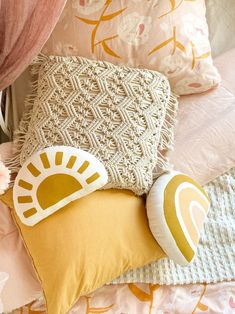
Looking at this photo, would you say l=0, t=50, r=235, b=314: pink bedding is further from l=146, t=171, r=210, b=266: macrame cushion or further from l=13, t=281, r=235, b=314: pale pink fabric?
l=146, t=171, r=210, b=266: macrame cushion

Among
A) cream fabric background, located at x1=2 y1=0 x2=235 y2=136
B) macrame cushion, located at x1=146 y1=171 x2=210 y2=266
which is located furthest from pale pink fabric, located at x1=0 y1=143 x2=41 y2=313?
cream fabric background, located at x1=2 y1=0 x2=235 y2=136

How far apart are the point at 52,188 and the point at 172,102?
47cm

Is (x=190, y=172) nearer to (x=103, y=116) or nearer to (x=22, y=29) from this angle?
(x=103, y=116)

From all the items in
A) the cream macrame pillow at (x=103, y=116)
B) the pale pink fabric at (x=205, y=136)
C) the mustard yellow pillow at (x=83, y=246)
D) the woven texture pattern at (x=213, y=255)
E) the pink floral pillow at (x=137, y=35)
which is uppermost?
the pink floral pillow at (x=137, y=35)

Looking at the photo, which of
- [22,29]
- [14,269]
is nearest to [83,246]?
[14,269]

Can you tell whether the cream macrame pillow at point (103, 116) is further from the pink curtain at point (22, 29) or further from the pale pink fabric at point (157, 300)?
the pale pink fabric at point (157, 300)

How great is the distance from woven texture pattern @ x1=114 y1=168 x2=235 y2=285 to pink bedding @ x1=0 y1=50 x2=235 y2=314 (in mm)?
29

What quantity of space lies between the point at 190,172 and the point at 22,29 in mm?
614

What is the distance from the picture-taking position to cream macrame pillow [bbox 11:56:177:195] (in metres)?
1.11

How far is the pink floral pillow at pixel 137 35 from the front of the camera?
1.22 metres

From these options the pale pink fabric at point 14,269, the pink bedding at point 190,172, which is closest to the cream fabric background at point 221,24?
the pink bedding at point 190,172

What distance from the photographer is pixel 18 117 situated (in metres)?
1.30

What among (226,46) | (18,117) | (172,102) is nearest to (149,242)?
(172,102)

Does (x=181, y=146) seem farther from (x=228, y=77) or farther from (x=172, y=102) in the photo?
(x=228, y=77)
